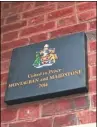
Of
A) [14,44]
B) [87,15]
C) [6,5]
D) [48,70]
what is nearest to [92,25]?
[87,15]

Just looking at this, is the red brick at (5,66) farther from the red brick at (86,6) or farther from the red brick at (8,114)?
the red brick at (86,6)

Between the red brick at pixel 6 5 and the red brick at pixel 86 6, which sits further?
the red brick at pixel 6 5

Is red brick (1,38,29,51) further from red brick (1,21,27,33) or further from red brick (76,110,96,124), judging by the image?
red brick (76,110,96,124)

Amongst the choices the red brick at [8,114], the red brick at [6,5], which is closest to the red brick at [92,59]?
the red brick at [8,114]

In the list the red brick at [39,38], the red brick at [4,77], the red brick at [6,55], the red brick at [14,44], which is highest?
the red brick at [39,38]

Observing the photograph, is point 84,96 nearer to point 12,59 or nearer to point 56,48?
point 56,48

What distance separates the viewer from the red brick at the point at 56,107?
1.44 meters

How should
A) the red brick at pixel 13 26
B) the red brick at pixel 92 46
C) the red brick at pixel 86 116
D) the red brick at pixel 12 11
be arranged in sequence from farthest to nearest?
the red brick at pixel 12 11 < the red brick at pixel 13 26 < the red brick at pixel 92 46 < the red brick at pixel 86 116

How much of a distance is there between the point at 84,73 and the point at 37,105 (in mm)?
276

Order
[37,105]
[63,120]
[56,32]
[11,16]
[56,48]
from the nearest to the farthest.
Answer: [63,120] < [37,105] < [56,48] < [56,32] < [11,16]

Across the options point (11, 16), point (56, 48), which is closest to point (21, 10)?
point (11, 16)

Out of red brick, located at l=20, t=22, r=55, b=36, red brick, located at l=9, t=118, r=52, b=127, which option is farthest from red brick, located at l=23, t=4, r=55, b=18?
red brick, located at l=9, t=118, r=52, b=127

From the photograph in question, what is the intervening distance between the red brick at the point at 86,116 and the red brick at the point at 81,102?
1.2 inches

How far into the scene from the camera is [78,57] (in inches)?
61.7
